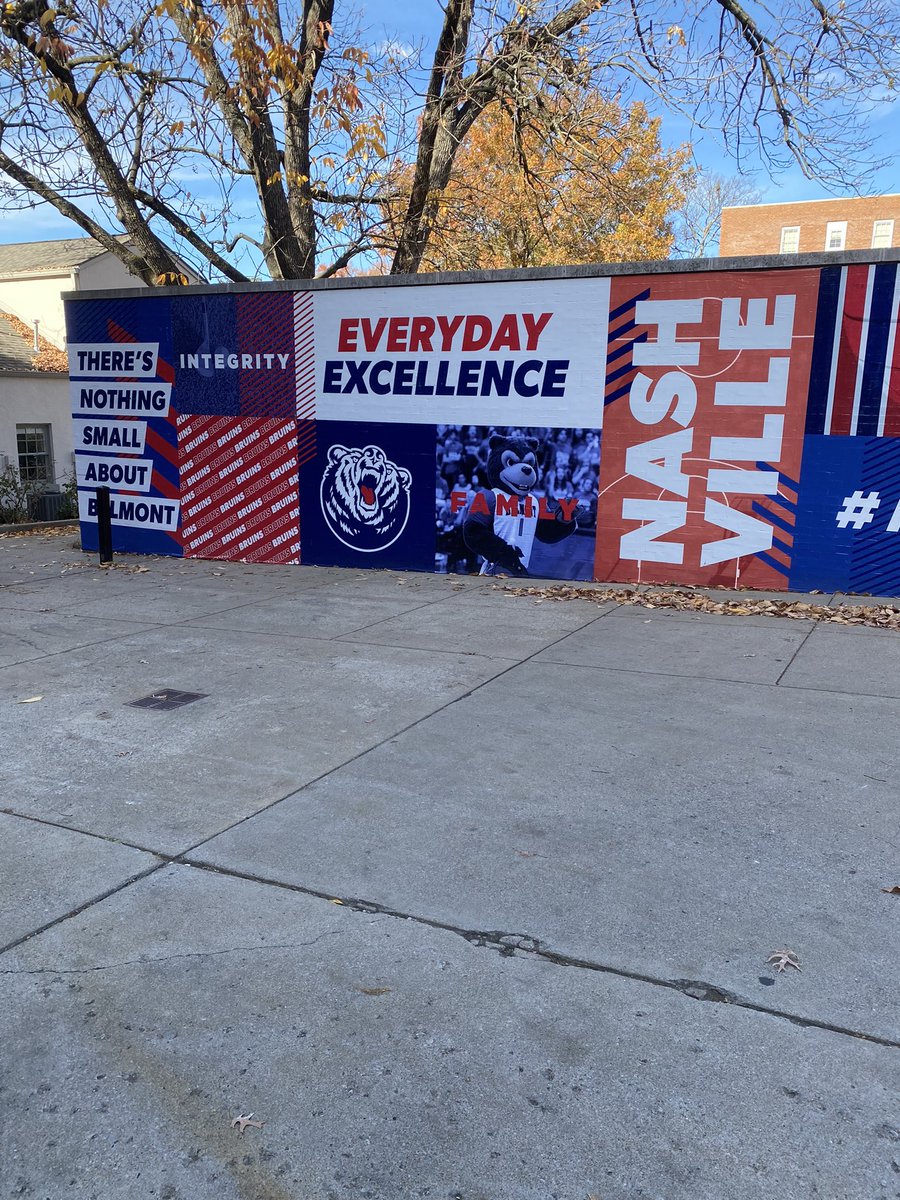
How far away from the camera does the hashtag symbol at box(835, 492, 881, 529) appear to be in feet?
32.2

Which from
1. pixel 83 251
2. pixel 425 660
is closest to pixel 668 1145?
pixel 425 660

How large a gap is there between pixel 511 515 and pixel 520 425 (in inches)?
44.2

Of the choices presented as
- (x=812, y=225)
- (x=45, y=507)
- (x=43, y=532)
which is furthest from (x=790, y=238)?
(x=43, y=532)

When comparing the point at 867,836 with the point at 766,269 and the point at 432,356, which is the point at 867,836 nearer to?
the point at 766,269

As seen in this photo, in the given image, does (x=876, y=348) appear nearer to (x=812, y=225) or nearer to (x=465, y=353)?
(x=465, y=353)

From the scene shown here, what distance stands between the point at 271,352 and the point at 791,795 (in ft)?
32.3

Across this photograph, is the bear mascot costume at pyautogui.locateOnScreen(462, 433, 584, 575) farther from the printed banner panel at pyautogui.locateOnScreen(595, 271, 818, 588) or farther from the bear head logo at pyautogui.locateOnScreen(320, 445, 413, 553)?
the bear head logo at pyautogui.locateOnScreen(320, 445, 413, 553)

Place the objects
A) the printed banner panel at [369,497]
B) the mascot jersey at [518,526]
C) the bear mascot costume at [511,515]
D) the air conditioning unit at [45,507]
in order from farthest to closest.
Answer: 1. the air conditioning unit at [45,507]
2. the printed banner panel at [369,497]
3. the mascot jersey at [518,526]
4. the bear mascot costume at [511,515]

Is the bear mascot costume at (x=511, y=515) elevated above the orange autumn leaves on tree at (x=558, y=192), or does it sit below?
below

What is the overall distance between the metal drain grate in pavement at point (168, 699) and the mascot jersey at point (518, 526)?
5.70m

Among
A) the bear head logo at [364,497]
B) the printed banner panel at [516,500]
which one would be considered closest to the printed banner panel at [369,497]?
the bear head logo at [364,497]

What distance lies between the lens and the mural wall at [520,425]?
32.4 feet

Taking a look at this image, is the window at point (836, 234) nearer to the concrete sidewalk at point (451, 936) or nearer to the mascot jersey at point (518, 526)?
the mascot jersey at point (518, 526)

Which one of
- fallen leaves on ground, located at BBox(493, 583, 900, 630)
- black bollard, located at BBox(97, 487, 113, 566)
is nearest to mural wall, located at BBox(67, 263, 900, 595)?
fallen leaves on ground, located at BBox(493, 583, 900, 630)
